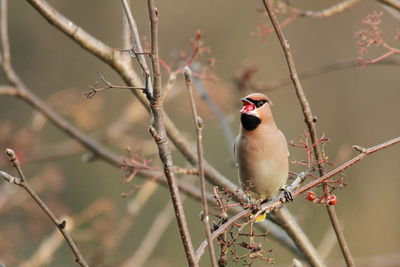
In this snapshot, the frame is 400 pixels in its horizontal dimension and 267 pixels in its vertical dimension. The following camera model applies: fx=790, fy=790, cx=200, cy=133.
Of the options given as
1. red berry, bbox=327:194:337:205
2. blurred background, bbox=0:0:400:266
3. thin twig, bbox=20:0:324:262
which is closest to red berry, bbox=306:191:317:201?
red berry, bbox=327:194:337:205

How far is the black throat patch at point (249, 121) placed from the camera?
2758 millimetres

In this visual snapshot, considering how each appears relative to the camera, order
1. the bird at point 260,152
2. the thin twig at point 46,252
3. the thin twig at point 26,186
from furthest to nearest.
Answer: the thin twig at point 46,252
the bird at point 260,152
the thin twig at point 26,186

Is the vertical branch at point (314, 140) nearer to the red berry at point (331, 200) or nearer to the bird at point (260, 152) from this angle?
the red berry at point (331, 200)

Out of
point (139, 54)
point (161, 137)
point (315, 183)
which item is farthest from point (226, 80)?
point (161, 137)

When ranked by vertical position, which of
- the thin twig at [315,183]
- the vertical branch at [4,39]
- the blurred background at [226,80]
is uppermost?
the blurred background at [226,80]

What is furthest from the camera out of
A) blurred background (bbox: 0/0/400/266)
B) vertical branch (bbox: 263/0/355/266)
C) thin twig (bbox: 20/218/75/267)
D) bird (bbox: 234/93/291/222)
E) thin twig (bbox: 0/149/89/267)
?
blurred background (bbox: 0/0/400/266)

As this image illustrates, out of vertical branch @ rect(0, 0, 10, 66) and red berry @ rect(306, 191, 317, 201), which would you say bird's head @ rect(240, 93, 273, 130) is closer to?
red berry @ rect(306, 191, 317, 201)

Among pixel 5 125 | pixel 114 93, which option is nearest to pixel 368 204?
pixel 114 93

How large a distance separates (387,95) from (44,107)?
219 inches

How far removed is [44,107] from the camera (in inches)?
115

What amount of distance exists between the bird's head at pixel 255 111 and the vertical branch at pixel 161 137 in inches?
47.0

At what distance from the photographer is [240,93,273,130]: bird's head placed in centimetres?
273

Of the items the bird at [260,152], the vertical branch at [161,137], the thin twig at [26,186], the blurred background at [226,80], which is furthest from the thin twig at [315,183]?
the blurred background at [226,80]

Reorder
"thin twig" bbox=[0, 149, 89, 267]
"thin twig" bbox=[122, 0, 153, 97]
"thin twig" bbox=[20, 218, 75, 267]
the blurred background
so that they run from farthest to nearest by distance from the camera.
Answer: the blurred background < "thin twig" bbox=[20, 218, 75, 267] < "thin twig" bbox=[122, 0, 153, 97] < "thin twig" bbox=[0, 149, 89, 267]
